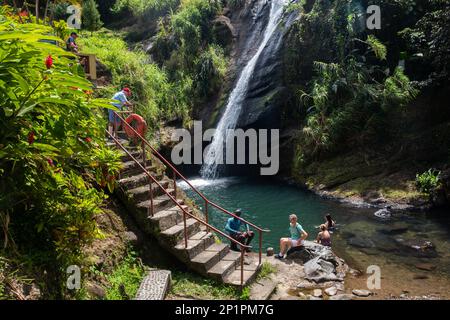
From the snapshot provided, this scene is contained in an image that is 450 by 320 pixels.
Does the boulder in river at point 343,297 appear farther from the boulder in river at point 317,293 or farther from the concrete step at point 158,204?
the concrete step at point 158,204

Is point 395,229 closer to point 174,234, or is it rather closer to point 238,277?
point 238,277

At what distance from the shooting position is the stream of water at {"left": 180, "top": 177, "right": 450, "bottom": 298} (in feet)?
29.0

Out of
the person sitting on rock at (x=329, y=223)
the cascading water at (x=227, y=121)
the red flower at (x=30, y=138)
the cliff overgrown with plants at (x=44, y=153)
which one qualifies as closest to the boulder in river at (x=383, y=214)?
the person sitting on rock at (x=329, y=223)

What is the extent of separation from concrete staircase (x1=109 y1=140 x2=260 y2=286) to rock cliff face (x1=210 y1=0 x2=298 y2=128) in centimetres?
1274

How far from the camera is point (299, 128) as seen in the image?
1961cm

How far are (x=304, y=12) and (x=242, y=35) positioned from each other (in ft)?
15.3

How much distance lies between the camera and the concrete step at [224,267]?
6895mm

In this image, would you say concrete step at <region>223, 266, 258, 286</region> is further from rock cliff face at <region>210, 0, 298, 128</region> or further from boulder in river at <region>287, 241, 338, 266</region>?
rock cliff face at <region>210, 0, 298, 128</region>

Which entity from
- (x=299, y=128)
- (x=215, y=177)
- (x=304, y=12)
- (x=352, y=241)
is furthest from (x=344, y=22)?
(x=352, y=241)

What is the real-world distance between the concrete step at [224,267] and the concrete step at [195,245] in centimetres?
41

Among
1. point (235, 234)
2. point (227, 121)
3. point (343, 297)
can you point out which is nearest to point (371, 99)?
point (227, 121)

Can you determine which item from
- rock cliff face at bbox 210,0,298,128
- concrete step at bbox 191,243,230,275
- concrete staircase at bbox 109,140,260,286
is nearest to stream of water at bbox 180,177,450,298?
concrete staircase at bbox 109,140,260,286

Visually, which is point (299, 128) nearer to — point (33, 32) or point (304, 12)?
point (304, 12)
